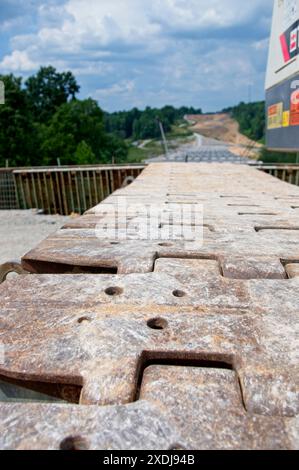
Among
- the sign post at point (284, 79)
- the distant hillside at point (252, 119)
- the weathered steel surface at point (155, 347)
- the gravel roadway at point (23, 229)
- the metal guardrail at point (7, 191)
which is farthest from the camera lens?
the distant hillside at point (252, 119)

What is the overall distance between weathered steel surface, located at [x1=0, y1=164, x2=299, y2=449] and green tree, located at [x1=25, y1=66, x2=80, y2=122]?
79883 millimetres

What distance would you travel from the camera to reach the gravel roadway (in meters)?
15.3

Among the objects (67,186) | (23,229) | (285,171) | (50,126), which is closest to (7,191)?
(67,186)

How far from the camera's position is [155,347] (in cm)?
134

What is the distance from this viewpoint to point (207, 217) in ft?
11.4

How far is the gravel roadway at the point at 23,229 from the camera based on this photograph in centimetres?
1532

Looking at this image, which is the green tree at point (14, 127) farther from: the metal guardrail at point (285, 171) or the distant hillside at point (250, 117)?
the distant hillside at point (250, 117)

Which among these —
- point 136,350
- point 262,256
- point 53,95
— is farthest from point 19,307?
point 53,95

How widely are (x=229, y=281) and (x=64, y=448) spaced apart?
1.10m

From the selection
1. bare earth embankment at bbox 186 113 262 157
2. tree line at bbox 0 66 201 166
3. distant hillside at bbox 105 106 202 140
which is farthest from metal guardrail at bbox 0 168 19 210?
distant hillside at bbox 105 106 202 140

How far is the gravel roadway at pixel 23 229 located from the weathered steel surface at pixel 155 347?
1267 centimetres

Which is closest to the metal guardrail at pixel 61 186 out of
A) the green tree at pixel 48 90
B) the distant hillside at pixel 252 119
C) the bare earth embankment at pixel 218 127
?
the green tree at pixel 48 90

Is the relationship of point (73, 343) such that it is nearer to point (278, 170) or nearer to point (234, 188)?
point (234, 188)

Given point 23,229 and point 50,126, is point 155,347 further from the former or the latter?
point 50,126
